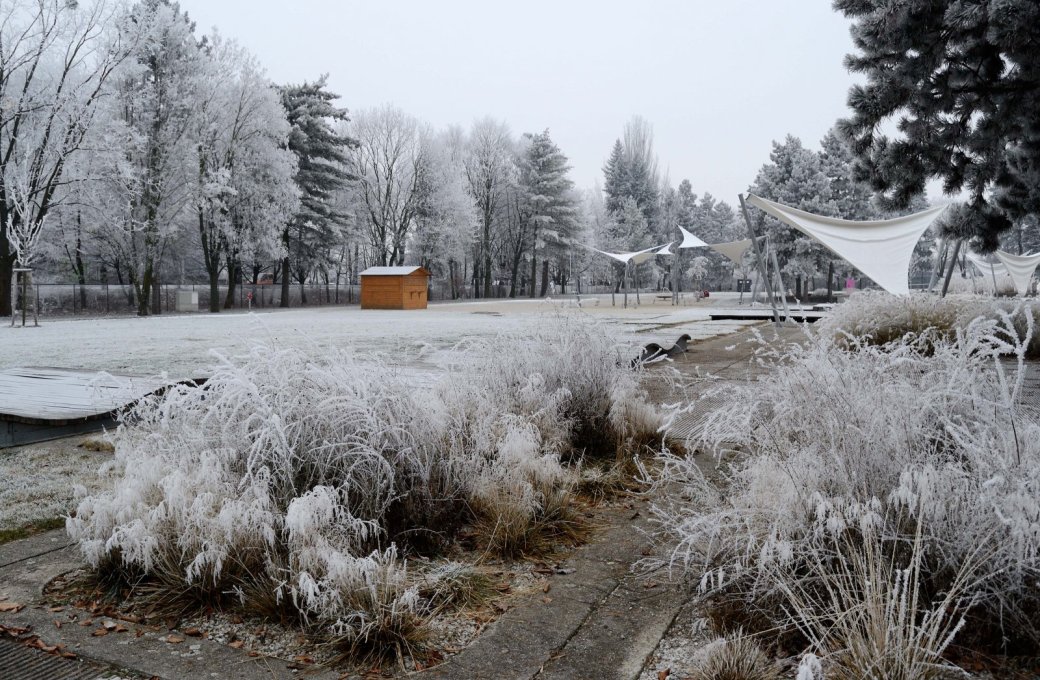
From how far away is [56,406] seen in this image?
17.4 ft

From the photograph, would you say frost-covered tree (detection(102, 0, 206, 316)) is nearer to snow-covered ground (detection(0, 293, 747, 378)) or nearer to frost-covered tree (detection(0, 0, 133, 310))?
frost-covered tree (detection(0, 0, 133, 310))

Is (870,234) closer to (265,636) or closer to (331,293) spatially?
(265,636)

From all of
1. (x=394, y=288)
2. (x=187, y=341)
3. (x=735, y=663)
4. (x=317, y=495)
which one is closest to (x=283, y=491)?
(x=317, y=495)

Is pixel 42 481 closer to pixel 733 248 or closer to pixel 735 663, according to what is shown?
pixel 735 663

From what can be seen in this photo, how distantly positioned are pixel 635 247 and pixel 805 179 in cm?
2319

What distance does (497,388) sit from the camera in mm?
4172

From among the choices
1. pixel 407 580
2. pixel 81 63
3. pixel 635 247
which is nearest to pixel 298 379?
pixel 407 580

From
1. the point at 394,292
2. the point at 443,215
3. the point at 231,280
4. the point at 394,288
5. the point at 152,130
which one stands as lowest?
the point at 394,292

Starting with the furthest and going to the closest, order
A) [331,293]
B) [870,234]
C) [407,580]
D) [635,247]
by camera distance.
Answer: [635,247], [331,293], [870,234], [407,580]

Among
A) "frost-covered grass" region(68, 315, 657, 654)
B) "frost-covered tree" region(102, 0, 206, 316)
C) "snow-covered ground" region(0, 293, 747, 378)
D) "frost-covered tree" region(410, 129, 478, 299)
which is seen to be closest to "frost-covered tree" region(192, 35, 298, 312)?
"frost-covered tree" region(102, 0, 206, 316)

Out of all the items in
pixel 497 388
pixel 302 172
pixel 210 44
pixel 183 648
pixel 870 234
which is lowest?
pixel 183 648

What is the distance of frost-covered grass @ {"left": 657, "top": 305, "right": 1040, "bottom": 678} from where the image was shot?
1862 mm

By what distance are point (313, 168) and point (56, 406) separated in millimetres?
29469

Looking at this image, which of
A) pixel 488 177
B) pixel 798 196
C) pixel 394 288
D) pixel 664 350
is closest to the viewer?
pixel 664 350
